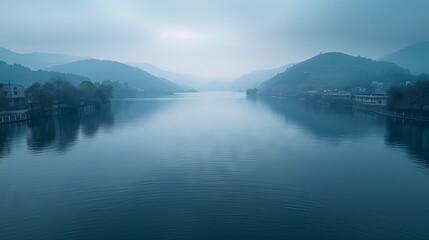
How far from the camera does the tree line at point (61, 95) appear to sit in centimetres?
1917

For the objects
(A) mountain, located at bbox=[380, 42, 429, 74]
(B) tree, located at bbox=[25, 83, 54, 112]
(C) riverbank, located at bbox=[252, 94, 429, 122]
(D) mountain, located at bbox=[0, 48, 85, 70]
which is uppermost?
(D) mountain, located at bbox=[0, 48, 85, 70]

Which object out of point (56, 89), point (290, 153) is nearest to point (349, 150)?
point (290, 153)

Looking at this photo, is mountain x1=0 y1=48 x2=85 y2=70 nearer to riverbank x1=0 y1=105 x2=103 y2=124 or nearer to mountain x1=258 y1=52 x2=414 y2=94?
mountain x1=258 y1=52 x2=414 y2=94

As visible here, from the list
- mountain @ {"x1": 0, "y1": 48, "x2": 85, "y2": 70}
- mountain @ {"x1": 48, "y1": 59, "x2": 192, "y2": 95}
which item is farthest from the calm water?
mountain @ {"x1": 0, "y1": 48, "x2": 85, "y2": 70}

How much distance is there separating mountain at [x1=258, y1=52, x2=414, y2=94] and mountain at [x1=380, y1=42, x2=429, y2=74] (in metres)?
48.9

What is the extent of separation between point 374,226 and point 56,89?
78.5ft

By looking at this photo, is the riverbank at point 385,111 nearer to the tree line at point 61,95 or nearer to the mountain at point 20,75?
the tree line at point 61,95

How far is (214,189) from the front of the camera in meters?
6.29

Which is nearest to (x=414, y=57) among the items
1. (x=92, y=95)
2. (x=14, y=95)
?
(x=92, y=95)

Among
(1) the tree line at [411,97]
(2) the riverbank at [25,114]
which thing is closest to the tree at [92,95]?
(2) the riverbank at [25,114]

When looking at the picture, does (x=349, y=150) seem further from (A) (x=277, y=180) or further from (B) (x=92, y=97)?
(B) (x=92, y=97)

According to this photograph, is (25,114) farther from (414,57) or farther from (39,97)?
(414,57)

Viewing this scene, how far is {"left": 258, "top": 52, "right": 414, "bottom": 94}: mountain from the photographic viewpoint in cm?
5631

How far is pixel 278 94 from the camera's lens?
6078 centimetres
